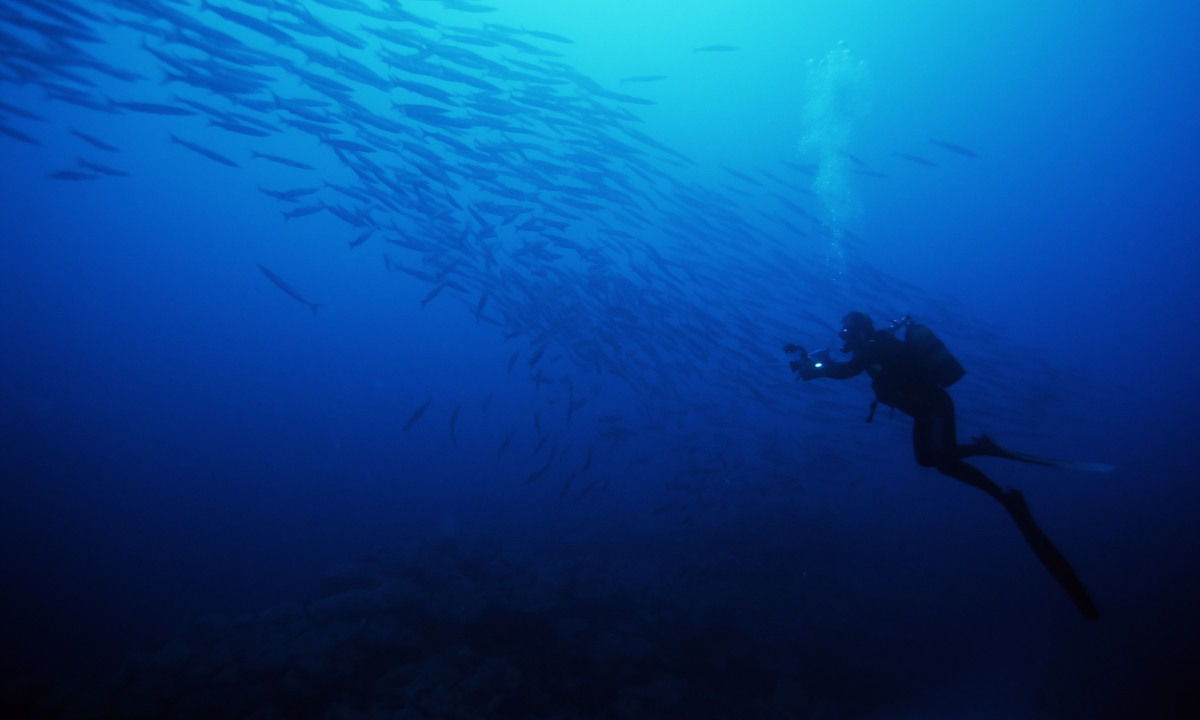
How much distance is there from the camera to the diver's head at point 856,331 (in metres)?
4.46

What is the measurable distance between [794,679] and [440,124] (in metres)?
10.7

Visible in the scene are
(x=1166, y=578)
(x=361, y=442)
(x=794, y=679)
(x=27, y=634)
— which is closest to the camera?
(x=794, y=679)

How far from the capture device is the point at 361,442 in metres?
47.5

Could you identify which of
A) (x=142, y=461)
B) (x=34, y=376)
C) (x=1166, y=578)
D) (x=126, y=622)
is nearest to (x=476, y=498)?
(x=126, y=622)

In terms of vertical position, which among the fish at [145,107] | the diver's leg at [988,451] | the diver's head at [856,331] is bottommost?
the fish at [145,107]

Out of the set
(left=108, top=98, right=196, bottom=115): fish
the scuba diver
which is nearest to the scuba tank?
the scuba diver

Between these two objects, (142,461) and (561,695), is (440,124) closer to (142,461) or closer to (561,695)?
(561,695)

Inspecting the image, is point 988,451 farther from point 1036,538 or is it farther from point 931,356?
point 931,356

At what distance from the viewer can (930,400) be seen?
421cm

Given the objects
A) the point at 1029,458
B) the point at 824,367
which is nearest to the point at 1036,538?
the point at 1029,458

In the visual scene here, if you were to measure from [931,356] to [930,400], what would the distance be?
0.37 m

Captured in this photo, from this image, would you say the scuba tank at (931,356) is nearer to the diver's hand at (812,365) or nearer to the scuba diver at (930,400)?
the scuba diver at (930,400)

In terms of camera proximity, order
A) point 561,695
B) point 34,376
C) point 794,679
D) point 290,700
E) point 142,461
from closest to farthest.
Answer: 1. point 290,700
2. point 561,695
3. point 794,679
4. point 142,461
5. point 34,376

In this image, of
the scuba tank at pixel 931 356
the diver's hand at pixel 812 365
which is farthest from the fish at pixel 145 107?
the scuba tank at pixel 931 356
